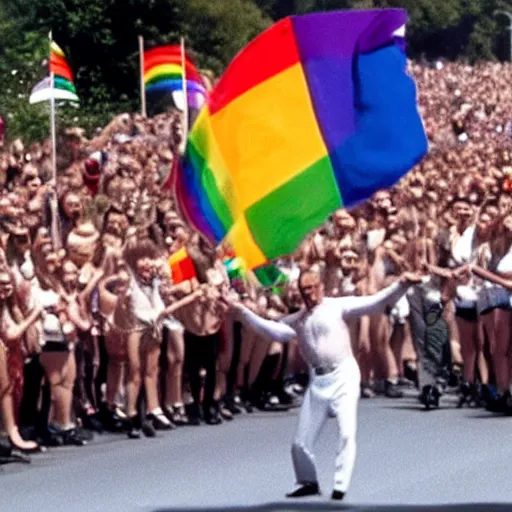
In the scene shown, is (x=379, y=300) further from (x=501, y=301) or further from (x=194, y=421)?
(x=501, y=301)

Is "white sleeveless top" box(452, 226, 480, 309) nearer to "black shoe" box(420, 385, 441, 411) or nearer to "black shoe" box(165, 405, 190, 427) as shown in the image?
"black shoe" box(420, 385, 441, 411)

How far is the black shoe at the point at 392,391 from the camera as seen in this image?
2566 centimetres

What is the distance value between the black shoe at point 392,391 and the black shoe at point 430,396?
1631 millimetres

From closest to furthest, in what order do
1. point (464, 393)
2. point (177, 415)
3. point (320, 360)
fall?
1. point (320, 360)
2. point (177, 415)
3. point (464, 393)

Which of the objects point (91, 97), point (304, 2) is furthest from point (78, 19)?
point (304, 2)

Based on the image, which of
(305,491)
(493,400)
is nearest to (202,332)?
(493,400)

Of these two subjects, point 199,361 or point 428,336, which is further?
point 428,336

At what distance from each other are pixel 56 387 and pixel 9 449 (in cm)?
125

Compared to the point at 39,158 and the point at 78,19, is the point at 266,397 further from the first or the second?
the point at 78,19

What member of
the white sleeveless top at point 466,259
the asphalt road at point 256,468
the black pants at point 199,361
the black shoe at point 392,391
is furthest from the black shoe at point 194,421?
the black shoe at point 392,391

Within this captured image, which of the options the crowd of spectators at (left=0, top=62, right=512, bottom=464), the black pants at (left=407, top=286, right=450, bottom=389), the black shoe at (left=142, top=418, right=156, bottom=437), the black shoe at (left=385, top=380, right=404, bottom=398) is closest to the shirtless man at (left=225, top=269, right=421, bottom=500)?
the crowd of spectators at (left=0, top=62, right=512, bottom=464)

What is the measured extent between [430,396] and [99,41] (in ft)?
105

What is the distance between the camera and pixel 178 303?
74.0 ft

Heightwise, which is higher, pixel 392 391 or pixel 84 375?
pixel 84 375
